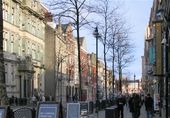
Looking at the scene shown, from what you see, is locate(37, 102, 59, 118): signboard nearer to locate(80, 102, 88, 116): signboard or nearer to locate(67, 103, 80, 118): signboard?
locate(67, 103, 80, 118): signboard

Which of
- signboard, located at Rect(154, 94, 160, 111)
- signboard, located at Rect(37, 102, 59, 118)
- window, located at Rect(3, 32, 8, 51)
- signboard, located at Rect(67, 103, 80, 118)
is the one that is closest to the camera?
signboard, located at Rect(37, 102, 59, 118)

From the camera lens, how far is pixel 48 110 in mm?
13867

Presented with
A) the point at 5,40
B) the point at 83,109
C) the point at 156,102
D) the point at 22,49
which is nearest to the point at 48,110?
the point at 83,109

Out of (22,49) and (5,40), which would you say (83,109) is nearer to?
(5,40)

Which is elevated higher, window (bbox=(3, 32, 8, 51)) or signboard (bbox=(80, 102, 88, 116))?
window (bbox=(3, 32, 8, 51))

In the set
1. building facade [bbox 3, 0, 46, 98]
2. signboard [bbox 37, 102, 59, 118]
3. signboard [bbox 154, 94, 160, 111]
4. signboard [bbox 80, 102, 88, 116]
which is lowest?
signboard [bbox 154, 94, 160, 111]

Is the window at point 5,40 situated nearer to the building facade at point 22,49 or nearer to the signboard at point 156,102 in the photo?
the building facade at point 22,49

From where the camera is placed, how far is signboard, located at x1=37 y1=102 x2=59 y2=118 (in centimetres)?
1373

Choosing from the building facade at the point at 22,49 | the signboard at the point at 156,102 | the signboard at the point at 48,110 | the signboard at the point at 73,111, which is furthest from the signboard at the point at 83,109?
the building facade at the point at 22,49

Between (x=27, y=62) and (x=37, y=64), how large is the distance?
365 inches

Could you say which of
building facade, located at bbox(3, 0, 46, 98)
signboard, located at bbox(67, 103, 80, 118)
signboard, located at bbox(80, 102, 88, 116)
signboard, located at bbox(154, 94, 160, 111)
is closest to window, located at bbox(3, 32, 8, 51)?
building facade, located at bbox(3, 0, 46, 98)

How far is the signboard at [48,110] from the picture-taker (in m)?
13.7

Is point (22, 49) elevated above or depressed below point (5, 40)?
below

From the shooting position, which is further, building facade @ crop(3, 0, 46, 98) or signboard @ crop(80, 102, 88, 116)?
building facade @ crop(3, 0, 46, 98)
